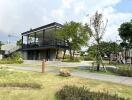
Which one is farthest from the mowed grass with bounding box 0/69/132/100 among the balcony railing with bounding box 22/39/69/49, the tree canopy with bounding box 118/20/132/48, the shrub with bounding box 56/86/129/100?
the tree canopy with bounding box 118/20/132/48

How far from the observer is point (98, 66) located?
23.6 meters

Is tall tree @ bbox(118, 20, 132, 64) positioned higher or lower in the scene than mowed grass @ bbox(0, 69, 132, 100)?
higher

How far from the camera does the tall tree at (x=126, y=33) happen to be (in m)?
53.2

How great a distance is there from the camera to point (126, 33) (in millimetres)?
53594

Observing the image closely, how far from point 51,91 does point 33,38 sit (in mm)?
44544

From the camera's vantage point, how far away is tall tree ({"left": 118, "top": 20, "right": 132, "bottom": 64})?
5317cm

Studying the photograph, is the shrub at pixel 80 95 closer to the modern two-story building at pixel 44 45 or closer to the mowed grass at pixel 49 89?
the mowed grass at pixel 49 89

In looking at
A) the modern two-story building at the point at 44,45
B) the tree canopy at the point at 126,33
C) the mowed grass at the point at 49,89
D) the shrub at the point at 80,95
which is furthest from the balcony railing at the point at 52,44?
the shrub at the point at 80,95

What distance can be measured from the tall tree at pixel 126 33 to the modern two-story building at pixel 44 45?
1389 centimetres

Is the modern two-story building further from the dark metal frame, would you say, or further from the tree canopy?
the tree canopy

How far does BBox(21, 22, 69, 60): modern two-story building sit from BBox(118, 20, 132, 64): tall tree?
1389cm

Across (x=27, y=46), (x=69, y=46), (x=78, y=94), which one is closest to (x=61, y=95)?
(x=78, y=94)

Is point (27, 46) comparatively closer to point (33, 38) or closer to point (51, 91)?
point (33, 38)

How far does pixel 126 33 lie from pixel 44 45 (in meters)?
18.4
